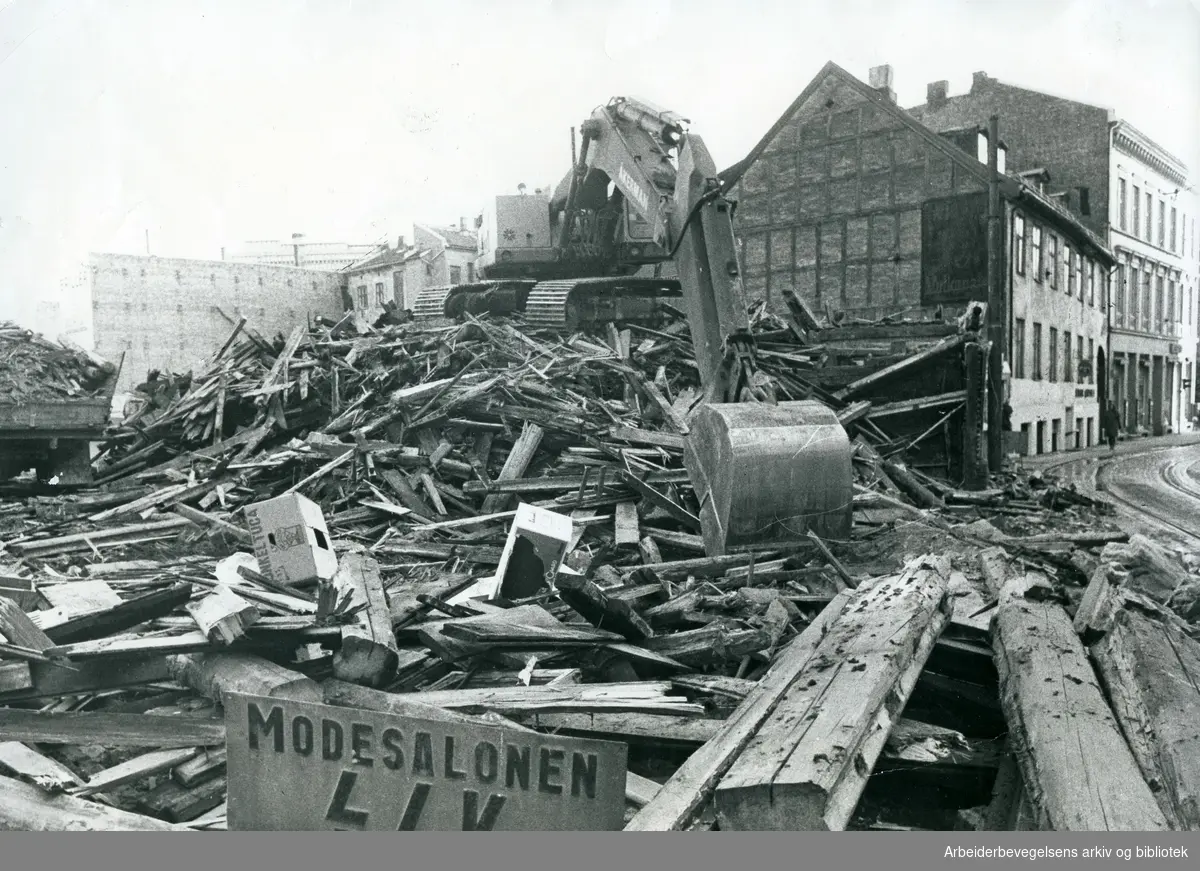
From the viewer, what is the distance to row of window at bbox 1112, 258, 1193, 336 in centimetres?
878

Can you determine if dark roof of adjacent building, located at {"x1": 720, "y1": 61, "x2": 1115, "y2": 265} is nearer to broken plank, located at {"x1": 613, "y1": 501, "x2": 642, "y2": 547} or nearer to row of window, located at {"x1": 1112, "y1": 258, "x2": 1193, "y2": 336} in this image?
row of window, located at {"x1": 1112, "y1": 258, "x2": 1193, "y2": 336}

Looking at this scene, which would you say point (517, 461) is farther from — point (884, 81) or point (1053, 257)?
point (1053, 257)

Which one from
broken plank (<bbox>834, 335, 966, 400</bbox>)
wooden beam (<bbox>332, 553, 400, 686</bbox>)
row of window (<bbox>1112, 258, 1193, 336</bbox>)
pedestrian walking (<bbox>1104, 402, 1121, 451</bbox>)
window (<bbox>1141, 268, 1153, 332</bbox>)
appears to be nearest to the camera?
wooden beam (<bbox>332, 553, 400, 686</bbox>)

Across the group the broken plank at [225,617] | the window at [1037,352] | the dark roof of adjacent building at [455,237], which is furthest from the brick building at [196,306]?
the window at [1037,352]

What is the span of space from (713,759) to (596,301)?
11261 mm

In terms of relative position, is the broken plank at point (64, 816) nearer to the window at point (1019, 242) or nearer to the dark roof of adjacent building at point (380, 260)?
the window at point (1019, 242)

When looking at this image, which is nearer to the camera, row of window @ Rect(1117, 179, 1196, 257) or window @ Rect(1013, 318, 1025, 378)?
row of window @ Rect(1117, 179, 1196, 257)

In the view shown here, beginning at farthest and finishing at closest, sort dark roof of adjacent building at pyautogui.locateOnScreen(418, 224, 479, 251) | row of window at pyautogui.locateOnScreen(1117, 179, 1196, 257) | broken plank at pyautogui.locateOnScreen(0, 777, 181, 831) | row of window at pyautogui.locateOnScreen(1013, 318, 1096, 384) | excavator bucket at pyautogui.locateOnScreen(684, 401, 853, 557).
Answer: dark roof of adjacent building at pyautogui.locateOnScreen(418, 224, 479, 251)
row of window at pyautogui.locateOnScreen(1013, 318, 1096, 384)
row of window at pyautogui.locateOnScreen(1117, 179, 1196, 257)
excavator bucket at pyautogui.locateOnScreen(684, 401, 853, 557)
broken plank at pyautogui.locateOnScreen(0, 777, 181, 831)

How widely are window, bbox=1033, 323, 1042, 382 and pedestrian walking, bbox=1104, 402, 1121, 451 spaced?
121 inches

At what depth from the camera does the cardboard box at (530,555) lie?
18.9 feet

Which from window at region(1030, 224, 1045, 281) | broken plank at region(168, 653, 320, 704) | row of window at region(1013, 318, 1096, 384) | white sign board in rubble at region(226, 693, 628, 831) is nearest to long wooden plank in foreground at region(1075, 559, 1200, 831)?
white sign board in rubble at region(226, 693, 628, 831)

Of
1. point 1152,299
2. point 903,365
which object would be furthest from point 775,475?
point 1152,299

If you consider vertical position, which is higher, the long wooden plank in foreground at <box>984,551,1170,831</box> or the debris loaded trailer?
the debris loaded trailer
